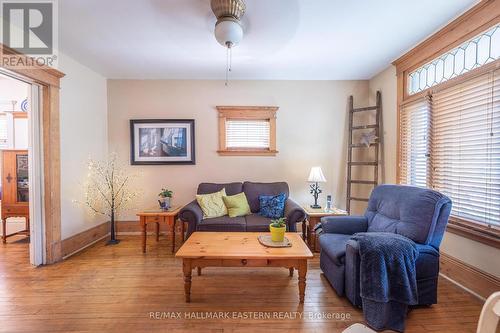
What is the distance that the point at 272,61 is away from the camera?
3225 millimetres

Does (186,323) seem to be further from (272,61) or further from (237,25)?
(272,61)

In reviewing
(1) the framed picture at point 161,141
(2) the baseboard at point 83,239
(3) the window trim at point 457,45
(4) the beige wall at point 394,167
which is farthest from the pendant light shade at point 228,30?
(2) the baseboard at point 83,239

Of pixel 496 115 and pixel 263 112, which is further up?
pixel 263 112

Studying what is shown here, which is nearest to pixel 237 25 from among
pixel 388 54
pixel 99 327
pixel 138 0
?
pixel 138 0

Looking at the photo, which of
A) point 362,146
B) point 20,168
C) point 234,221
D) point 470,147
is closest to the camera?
point 470,147

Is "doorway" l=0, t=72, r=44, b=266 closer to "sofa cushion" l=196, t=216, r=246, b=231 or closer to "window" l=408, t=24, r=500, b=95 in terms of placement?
"sofa cushion" l=196, t=216, r=246, b=231

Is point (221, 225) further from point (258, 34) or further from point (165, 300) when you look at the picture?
point (258, 34)

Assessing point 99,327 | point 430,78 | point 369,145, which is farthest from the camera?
point 369,145

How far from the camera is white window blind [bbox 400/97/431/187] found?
9.05ft

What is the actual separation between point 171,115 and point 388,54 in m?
3.37

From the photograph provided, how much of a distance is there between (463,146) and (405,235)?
1.12 metres

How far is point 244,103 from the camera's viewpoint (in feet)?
12.8

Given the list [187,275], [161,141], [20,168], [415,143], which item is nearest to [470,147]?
[415,143]

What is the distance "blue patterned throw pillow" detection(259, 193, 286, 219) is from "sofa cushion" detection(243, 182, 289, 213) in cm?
13
